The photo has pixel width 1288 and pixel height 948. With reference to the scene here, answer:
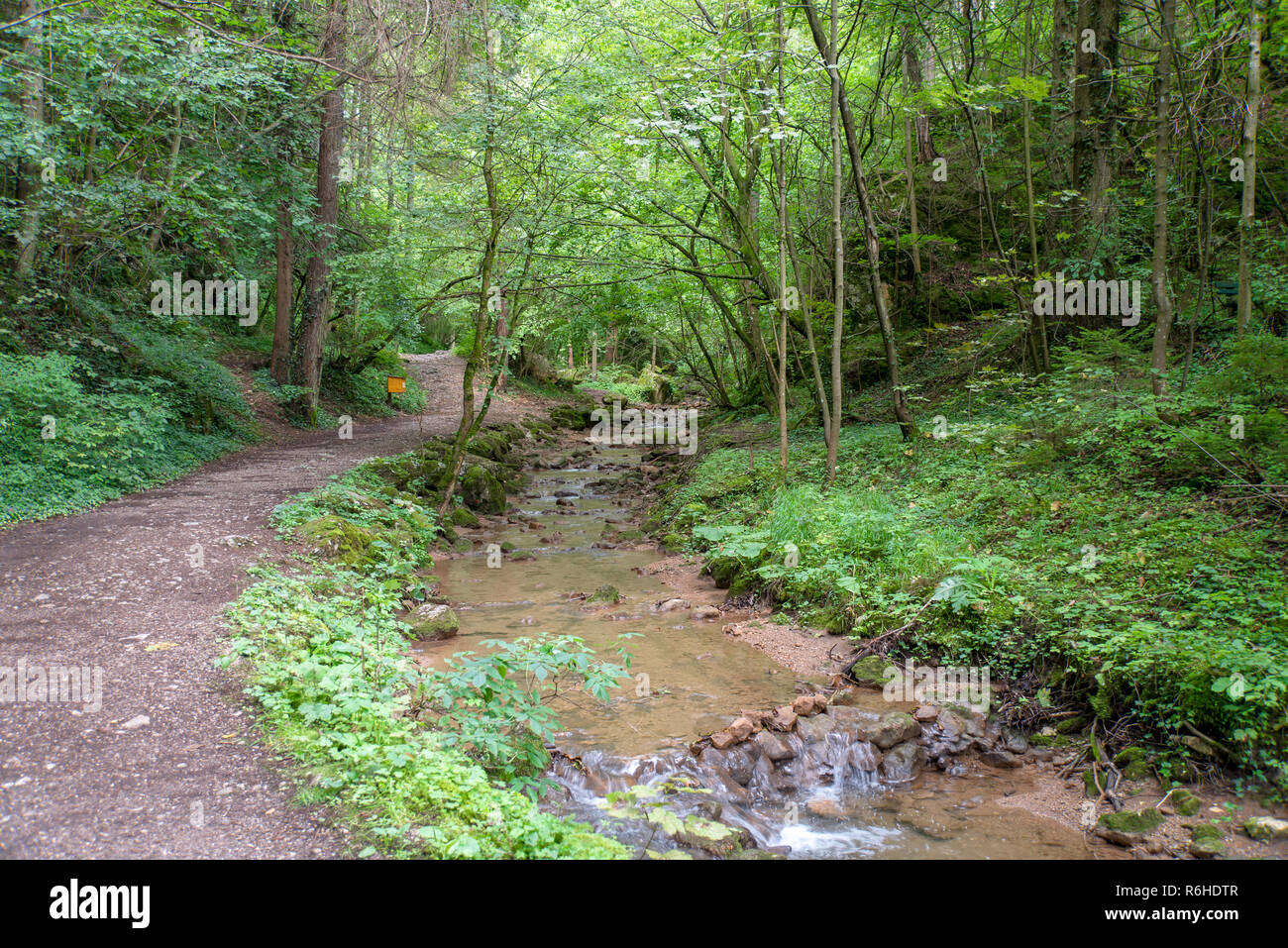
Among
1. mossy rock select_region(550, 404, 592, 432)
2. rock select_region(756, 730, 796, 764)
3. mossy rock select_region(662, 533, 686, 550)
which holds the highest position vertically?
mossy rock select_region(550, 404, 592, 432)

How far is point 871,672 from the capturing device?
5.86 m

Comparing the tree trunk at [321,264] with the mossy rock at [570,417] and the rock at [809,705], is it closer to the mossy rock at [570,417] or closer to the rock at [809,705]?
the mossy rock at [570,417]

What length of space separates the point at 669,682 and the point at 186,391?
1044 cm

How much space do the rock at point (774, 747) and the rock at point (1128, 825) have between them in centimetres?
180

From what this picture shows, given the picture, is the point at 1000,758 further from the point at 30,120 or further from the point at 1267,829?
the point at 30,120

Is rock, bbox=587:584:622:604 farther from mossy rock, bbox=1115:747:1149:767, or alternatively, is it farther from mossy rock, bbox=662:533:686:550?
mossy rock, bbox=1115:747:1149:767

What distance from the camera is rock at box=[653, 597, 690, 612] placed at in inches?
316

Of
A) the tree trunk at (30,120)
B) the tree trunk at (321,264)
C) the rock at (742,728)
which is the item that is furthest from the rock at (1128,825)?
the tree trunk at (321,264)

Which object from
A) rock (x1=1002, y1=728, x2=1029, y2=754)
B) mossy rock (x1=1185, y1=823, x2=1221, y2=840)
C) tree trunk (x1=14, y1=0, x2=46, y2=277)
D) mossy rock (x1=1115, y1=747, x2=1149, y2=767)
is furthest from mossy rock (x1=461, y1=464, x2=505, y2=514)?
mossy rock (x1=1185, y1=823, x2=1221, y2=840)

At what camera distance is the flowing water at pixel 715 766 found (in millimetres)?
4062

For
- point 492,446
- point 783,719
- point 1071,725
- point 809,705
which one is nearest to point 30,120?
point 492,446

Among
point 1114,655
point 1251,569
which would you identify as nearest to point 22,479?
point 1114,655

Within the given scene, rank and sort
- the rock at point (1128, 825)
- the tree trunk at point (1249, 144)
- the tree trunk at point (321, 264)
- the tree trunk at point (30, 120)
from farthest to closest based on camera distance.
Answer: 1. the tree trunk at point (321, 264)
2. the tree trunk at point (30, 120)
3. the tree trunk at point (1249, 144)
4. the rock at point (1128, 825)

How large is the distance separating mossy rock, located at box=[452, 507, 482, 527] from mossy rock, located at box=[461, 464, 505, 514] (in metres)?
0.95
